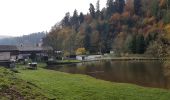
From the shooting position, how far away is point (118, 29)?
13988 centimetres

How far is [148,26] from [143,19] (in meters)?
8.42

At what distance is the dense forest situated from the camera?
109875 millimetres

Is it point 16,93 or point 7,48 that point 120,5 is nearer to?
point 7,48

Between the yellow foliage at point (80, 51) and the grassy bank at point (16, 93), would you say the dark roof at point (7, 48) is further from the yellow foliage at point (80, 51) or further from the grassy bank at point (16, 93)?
the grassy bank at point (16, 93)

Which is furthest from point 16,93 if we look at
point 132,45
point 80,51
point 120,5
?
point 120,5

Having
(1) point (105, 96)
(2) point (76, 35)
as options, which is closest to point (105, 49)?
(2) point (76, 35)

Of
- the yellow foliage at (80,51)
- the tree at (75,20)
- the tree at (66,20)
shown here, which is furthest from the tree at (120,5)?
the yellow foliage at (80,51)

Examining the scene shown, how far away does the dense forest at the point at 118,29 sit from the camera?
110 meters

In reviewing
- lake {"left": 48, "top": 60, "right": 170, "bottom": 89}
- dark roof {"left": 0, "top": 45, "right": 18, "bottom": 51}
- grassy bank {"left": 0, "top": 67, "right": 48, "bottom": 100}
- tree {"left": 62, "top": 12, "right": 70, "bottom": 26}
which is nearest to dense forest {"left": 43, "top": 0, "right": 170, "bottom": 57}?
tree {"left": 62, "top": 12, "right": 70, "bottom": 26}

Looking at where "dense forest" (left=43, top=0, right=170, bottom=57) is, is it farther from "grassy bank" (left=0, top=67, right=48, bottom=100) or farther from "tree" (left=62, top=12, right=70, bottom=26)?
"grassy bank" (left=0, top=67, right=48, bottom=100)

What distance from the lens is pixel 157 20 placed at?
125500 mm

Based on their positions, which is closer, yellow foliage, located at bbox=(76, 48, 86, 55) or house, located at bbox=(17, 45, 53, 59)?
house, located at bbox=(17, 45, 53, 59)

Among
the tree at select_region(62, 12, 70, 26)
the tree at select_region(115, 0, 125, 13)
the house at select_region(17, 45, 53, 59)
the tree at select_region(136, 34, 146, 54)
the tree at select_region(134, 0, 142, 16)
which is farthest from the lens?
the tree at select_region(62, 12, 70, 26)

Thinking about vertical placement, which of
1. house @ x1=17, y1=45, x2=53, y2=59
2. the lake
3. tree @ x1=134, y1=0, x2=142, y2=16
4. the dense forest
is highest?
tree @ x1=134, y1=0, x2=142, y2=16
